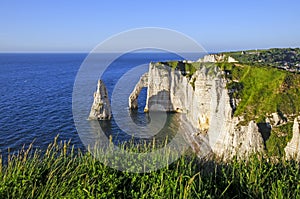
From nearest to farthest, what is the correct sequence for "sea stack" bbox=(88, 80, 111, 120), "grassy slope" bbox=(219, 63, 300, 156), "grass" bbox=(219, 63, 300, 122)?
"grassy slope" bbox=(219, 63, 300, 156) → "grass" bbox=(219, 63, 300, 122) → "sea stack" bbox=(88, 80, 111, 120)

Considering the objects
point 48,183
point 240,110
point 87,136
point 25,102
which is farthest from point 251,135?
point 25,102

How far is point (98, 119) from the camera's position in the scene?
2012 inches

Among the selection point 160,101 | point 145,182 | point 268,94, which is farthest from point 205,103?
point 145,182

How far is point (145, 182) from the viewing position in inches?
244

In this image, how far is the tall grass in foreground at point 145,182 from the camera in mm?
5594

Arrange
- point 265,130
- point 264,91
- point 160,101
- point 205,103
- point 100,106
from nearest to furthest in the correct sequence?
point 265,130 < point 264,91 < point 205,103 < point 100,106 < point 160,101

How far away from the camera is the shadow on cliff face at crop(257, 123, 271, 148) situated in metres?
31.5

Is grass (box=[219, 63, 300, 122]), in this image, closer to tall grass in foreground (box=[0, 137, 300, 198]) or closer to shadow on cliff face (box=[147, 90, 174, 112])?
shadow on cliff face (box=[147, 90, 174, 112])

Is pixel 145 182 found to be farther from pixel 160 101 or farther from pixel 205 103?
pixel 160 101

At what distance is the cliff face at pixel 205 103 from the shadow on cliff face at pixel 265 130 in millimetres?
1321

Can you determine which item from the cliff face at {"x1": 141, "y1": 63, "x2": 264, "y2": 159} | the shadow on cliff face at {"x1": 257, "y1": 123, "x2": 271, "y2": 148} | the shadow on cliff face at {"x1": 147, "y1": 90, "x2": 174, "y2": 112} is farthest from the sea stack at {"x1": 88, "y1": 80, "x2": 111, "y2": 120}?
the shadow on cliff face at {"x1": 257, "y1": 123, "x2": 271, "y2": 148}

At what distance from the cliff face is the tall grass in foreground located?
1495 centimetres

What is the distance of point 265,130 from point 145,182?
95.1 feet

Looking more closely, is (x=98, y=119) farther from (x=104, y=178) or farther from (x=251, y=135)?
(x=104, y=178)
